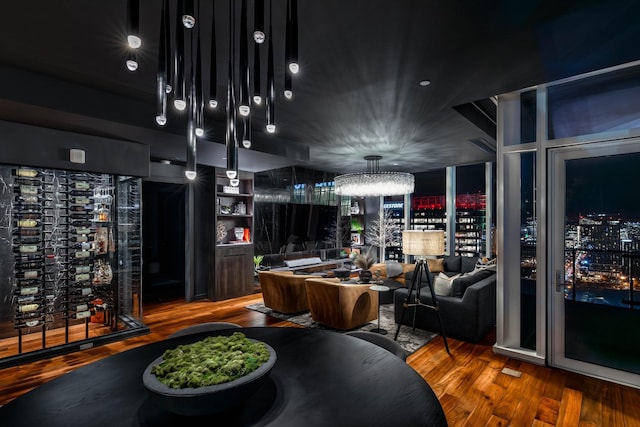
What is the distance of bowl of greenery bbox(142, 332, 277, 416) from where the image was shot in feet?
3.57

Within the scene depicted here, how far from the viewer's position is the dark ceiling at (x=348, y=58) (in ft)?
6.23

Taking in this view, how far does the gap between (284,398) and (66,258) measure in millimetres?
3811

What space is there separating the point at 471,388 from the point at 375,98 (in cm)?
287

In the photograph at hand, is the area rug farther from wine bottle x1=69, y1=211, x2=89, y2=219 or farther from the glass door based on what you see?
wine bottle x1=69, y1=211, x2=89, y2=219

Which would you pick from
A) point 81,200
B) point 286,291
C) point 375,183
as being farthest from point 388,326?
point 81,200

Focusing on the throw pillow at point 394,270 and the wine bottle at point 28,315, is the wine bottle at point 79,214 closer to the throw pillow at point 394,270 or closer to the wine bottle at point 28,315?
the wine bottle at point 28,315

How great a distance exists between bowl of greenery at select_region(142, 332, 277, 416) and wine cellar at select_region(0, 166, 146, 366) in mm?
3375

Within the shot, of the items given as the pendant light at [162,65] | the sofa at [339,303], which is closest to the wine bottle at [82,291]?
the sofa at [339,303]

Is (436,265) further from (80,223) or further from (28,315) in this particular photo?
(28,315)

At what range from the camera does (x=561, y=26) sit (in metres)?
2.00

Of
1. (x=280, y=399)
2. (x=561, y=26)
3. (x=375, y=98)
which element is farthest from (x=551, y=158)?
(x=280, y=399)

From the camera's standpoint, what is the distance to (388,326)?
448 centimetres

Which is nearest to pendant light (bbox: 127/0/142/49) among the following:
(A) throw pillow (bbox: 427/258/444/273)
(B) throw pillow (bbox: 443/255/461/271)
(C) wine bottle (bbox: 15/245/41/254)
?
(C) wine bottle (bbox: 15/245/41/254)

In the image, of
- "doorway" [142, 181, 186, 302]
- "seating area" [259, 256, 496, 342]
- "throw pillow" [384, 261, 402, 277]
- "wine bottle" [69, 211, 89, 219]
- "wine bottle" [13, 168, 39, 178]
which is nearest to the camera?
"wine bottle" [13, 168, 39, 178]
